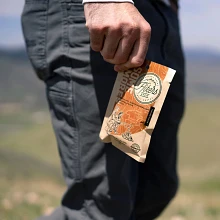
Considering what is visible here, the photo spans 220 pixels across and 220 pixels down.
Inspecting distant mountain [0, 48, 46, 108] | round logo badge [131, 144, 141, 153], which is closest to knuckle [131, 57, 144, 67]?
round logo badge [131, 144, 141, 153]

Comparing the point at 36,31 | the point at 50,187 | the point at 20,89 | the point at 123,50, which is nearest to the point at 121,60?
the point at 123,50

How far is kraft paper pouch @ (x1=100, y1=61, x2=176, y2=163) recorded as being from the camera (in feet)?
3.94

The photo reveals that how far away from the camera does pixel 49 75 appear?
1446mm

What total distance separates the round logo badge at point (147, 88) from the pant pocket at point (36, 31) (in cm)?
37

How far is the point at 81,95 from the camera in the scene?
136cm

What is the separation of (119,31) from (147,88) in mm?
185

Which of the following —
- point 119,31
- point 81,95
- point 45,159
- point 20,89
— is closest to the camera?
point 119,31

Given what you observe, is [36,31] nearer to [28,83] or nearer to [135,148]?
[135,148]

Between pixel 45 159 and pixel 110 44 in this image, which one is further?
pixel 45 159

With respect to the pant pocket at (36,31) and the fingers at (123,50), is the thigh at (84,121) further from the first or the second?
the fingers at (123,50)

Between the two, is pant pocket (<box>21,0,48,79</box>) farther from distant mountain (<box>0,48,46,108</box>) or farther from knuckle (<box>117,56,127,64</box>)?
distant mountain (<box>0,48,46,108</box>)

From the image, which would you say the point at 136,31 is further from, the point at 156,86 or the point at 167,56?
the point at 167,56

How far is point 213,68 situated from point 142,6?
99.5 meters

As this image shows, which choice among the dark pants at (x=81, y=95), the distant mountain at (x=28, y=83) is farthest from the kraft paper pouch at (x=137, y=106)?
the distant mountain at (x=28, y=83)
